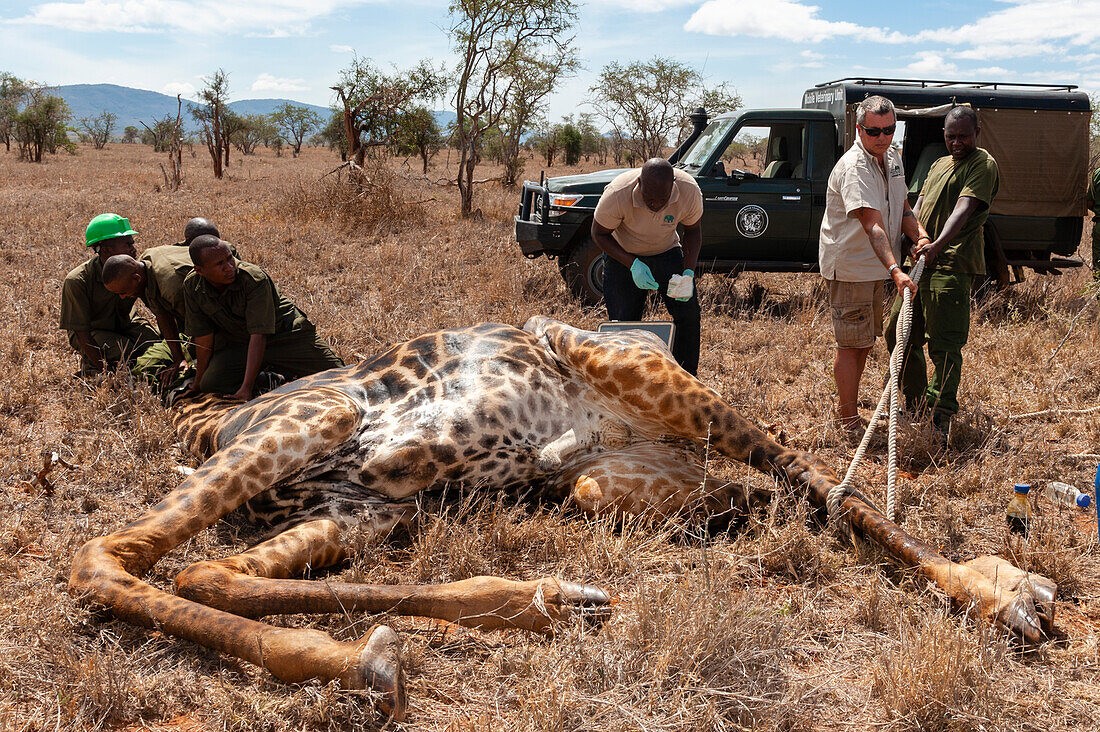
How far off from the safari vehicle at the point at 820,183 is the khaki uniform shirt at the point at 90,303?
436 centimetres

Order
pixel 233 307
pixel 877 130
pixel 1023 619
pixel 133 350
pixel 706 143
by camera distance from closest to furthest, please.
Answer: pixel 1023 619 < pixel 877 130 < pixel 233 307 < pixel 133 350 < pixel 706 143

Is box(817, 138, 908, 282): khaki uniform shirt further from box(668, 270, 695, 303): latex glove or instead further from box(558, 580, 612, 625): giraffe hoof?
box(558, 580, 612, 625): giraffe hoof

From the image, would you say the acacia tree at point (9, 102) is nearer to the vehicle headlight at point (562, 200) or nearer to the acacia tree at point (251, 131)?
the acacia tree at point (251, 131)

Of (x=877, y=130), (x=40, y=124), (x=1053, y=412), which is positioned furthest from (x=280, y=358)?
(x=40, y=124)

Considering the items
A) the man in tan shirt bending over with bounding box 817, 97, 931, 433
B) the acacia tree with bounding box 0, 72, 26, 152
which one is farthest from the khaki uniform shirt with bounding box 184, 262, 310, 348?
the acacia tree with bounding box 0, 72, 26, 152

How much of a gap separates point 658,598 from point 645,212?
3135mm

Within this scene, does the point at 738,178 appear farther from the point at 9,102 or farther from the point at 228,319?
the point at 9,102

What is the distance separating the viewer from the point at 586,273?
28.3 feet

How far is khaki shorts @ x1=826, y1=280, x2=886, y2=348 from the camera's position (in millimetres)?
4898

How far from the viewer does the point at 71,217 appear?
12320mm

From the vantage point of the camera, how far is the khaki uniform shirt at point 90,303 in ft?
18.5

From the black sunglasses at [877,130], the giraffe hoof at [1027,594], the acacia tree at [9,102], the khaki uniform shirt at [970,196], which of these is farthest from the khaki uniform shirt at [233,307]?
the acacia tree at [9,102]

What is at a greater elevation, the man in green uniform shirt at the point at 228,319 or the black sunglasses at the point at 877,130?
the black sunglasses at the point at 877,130

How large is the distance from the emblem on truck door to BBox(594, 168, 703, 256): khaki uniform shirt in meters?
3.65
